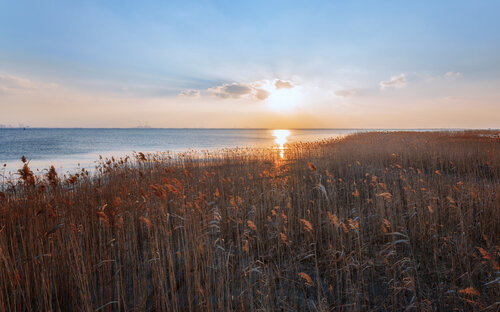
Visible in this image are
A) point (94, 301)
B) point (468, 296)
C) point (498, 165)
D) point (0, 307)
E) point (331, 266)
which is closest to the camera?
point (0, 307)

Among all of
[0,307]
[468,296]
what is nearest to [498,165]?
[468,296]

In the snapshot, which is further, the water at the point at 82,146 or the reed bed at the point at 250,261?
the water at the point at 82,146

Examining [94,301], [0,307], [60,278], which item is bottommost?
[94,301]

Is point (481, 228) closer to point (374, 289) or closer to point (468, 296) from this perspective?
point (468, 296)

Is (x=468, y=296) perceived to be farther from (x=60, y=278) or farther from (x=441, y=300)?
(x=60, y=278)

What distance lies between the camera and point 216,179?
837 centimetres

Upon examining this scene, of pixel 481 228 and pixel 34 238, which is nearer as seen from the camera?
pixel 34 238

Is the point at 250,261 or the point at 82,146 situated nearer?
the point at 250,261

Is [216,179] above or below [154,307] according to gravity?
above

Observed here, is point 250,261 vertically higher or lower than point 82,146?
lower

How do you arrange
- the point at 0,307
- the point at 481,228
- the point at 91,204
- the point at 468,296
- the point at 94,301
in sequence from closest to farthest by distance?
1. the point at 0,307
2. the point at 468,296
3. the point at 94,301
4. the point at 481,228
5. the point at 91,204

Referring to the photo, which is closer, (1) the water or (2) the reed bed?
(2) the reed bed

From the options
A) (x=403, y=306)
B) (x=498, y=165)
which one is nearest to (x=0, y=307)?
(x=403, y=306)

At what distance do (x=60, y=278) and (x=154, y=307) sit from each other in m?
1.42
